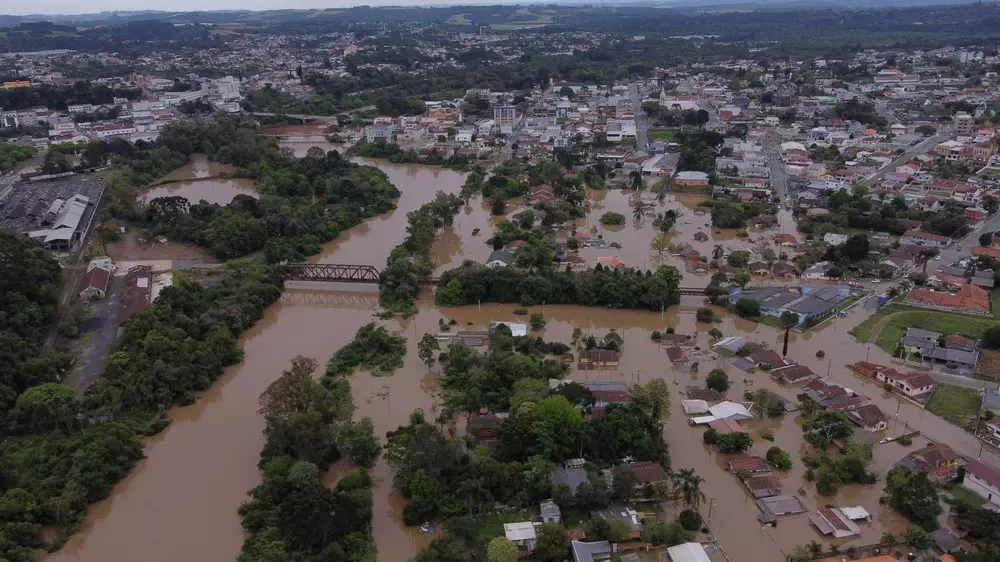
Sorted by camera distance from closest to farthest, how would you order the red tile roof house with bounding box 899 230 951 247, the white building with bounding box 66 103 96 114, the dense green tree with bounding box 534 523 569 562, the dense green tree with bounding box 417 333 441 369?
the dense green tree with bounding box 534 523 569 562 < the dense green tree with bounding box 417 333 441 369 < the red tile roof house with bounding box 899 230 951 247 < the white building with bounding box 66 103 96 114

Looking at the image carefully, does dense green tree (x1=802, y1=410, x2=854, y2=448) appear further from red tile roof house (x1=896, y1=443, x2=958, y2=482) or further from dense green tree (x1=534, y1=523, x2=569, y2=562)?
dense green tree (x1=534, y1=523, x2=569, y2=562)

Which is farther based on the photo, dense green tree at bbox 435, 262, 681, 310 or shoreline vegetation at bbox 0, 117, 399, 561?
dense green tree at bbox 435, 262, 681, 310

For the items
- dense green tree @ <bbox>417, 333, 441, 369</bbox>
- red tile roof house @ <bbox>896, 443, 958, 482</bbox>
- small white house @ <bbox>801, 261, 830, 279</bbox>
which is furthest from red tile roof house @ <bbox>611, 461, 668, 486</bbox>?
small white house @ <bbox>801, 261, 830, 279</bbox>

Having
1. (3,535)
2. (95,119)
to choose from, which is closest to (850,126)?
(3,535)

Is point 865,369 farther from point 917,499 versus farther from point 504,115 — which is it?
point 504,115

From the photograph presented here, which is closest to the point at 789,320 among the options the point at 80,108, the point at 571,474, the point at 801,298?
the point at 801,298
